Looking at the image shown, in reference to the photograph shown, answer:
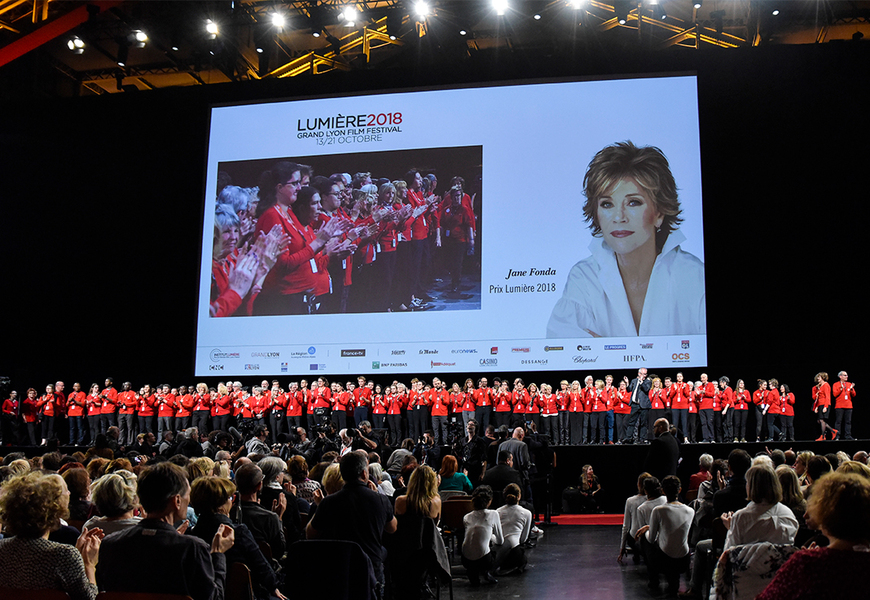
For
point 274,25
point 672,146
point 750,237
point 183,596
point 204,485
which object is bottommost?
point 183,596

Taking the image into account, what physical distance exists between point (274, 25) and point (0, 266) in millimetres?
9481

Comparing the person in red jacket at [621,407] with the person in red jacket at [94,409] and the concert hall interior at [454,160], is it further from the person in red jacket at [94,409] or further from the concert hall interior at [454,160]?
the person in red jacket at [94,409]

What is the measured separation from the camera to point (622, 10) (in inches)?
680

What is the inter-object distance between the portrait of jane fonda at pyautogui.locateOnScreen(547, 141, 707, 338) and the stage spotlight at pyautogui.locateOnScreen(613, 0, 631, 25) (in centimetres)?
414

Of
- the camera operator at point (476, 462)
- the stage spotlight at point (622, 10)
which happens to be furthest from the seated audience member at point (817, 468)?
the stage spotlight at point (622, 10)

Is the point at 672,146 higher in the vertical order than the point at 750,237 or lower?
higher

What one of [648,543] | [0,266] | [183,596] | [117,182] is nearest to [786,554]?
[183,596]

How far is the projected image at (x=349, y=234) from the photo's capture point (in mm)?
15164

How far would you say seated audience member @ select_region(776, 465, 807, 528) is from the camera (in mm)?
3908

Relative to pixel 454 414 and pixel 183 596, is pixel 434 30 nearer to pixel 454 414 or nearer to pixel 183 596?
pixel 454 414

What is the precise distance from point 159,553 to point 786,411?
13.8 m

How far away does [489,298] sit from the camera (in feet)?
48.4

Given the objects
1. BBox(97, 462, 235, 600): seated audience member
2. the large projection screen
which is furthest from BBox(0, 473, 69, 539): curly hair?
the large projection screen

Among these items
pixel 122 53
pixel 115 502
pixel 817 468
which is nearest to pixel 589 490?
pixel 817 468
